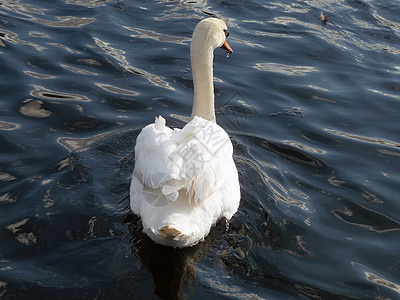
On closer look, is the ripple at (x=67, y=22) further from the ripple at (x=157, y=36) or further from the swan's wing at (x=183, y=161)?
the swan's wing at (x=183, y=161)

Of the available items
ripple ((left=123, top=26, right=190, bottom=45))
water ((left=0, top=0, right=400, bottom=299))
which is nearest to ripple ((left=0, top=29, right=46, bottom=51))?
water ((left=0, top=0, right=400, bottom=299))

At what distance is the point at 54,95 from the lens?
915 centimetres

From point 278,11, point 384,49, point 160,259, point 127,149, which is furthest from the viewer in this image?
point 278,11

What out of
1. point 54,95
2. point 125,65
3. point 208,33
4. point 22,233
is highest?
point 208,33

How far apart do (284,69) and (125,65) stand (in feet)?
8.46

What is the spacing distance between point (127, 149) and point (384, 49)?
5.94 m

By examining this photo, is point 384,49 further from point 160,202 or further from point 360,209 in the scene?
point 160,202

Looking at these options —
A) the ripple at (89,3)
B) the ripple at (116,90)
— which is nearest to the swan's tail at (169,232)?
the ripple at (116,90)

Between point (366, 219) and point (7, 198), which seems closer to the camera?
point (7, 198)

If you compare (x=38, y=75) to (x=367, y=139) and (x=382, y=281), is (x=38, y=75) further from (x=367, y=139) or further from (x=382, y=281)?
(x=382, y=281)

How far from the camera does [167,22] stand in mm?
12430

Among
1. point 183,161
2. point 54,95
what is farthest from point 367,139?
point 54,95

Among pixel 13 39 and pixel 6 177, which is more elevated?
pixel 13 39

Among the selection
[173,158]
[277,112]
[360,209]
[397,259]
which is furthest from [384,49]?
[173,158]
